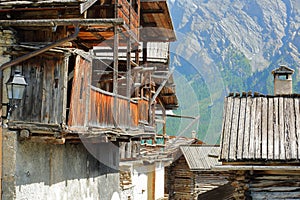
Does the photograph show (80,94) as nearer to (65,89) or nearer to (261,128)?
(65,89)

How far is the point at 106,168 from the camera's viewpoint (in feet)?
53.6

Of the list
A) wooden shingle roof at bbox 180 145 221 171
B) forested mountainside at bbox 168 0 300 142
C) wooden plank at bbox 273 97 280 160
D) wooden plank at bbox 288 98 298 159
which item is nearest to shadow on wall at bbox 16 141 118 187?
wooden plank at bbox 273 97 280 160

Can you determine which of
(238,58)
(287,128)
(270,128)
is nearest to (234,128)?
(270,128)

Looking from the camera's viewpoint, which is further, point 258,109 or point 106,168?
point 106,168

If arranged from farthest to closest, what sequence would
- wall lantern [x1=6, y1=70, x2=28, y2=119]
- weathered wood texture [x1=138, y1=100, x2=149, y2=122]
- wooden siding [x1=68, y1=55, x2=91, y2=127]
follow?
weathered wood texture [x1=138, y1=100, x2=149, y2=122]
wooden siding [x1=68, y1=55, x2=91, y2=127]
wall lantern [x1=6, y1=70, x2=28, y2=119]

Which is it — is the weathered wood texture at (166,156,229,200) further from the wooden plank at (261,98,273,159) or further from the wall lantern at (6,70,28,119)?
the wall lantern at (6,70,28,119)

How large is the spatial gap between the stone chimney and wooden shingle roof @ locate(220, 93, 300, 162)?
1491 mm

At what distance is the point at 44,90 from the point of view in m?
10.2

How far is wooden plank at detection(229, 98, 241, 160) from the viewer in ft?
40.3

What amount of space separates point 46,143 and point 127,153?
8701mm

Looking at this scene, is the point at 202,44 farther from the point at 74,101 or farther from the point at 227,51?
the point at 74,101

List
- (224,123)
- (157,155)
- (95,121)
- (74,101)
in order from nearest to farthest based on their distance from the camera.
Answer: (74,101), (95,121), (224,123), (157,155)

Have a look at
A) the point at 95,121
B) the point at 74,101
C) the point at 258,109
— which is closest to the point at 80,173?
the point at 95,121

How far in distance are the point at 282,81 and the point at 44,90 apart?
8.01 meters
